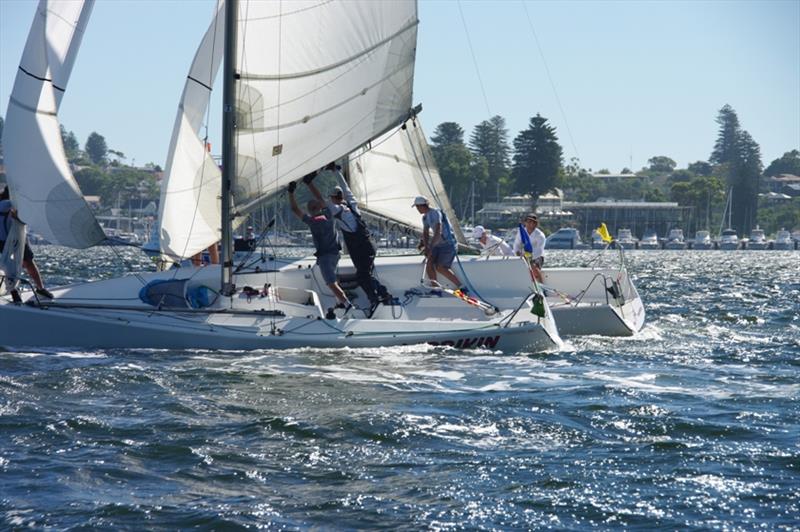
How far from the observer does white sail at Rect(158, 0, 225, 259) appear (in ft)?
52.9

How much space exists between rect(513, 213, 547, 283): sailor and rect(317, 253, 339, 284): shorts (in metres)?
3.42

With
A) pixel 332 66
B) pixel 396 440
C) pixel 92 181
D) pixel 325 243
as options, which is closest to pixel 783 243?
pixel 92 181

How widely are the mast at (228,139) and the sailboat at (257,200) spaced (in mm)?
Result: 17

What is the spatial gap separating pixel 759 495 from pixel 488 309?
7438 mm

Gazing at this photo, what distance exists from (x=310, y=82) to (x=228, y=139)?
121 centimetres

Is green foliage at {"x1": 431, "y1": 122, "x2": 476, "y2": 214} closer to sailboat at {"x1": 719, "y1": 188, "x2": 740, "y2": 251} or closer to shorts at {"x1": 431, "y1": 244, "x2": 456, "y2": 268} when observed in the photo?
sailboat at {"x1": 719, "y1": 188, "x2": 740, "y2": 251}

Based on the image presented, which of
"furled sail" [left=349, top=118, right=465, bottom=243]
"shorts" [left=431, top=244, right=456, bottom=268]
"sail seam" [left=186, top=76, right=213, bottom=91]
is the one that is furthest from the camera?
"furled sail" [left=349, top=118, right=465, bottom=243]

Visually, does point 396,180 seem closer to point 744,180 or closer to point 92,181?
point 744,180

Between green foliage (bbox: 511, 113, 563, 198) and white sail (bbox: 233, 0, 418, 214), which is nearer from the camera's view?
white sail (bbox: 233, 0, 418, 214)

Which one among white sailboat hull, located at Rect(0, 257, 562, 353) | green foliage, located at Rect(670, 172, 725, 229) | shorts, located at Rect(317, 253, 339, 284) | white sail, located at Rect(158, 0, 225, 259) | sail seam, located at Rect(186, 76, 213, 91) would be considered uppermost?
green foliage, located at Rect(670, 172, 725, 229)

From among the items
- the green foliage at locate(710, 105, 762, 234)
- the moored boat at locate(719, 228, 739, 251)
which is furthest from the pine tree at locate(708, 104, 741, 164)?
the moored boat at locate(719, 228, 739, 251)

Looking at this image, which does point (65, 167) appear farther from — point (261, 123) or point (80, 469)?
point (80, 469)

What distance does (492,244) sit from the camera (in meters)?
18.3

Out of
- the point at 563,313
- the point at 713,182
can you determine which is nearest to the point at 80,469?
the point at 563,313
